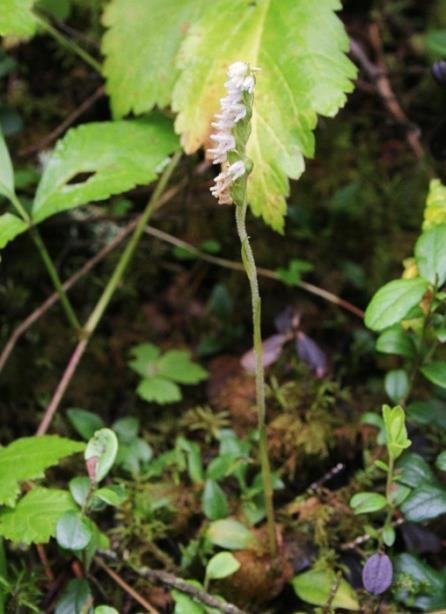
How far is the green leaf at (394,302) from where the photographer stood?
1.36 m

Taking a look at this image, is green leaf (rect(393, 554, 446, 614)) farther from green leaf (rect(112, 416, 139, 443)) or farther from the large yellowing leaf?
the large yellowing leaf

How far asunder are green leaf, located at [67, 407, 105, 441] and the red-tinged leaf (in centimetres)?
66

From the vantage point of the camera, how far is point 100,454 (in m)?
1.36

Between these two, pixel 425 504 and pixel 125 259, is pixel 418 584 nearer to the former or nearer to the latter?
pixel 425 504

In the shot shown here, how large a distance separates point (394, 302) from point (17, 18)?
101cm

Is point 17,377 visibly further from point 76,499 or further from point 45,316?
point 76,499

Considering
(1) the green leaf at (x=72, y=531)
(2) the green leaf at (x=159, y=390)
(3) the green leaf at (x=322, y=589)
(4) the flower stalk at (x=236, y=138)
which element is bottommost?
(3) the green leaf at (x=322, y=589)

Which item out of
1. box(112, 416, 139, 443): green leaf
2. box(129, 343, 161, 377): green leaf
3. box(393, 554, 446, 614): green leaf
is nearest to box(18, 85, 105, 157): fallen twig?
box(129, 343, 161, 377): green leaf

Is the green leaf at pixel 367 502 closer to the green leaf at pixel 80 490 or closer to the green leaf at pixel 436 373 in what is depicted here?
the green leaf at pixel 436 373

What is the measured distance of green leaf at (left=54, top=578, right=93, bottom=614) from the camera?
4.42 ft

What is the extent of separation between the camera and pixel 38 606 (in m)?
1.47

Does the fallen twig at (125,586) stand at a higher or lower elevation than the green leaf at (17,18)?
lower

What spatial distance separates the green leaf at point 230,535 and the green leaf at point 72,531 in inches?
12.0

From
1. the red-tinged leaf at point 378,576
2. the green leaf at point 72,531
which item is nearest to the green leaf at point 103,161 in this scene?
the green leaf at point 72,531
